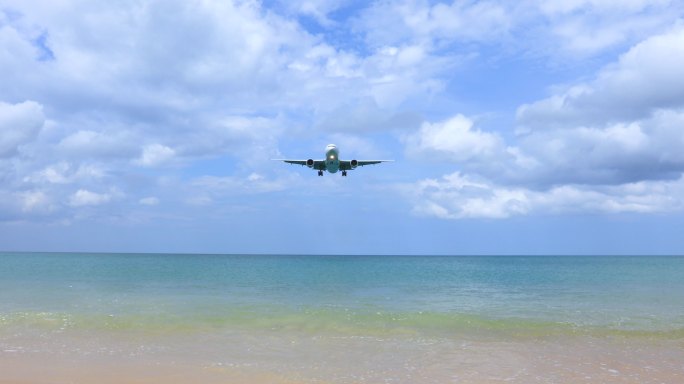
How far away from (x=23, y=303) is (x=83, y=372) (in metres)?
19.3

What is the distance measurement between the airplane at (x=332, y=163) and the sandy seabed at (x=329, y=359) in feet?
91.4

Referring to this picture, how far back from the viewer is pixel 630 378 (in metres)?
13.3

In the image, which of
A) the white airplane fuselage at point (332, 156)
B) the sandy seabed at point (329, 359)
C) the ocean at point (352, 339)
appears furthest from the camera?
the white airplane fuselage at point (332, 156)

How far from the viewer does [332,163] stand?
46.9m

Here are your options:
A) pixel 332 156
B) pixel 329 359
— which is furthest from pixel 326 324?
pixel 332 156

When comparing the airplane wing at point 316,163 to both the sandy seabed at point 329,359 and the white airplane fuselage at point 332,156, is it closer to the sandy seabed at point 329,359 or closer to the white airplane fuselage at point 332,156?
the white airplane fuselage at point 332,156

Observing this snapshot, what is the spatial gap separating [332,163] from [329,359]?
106 feet

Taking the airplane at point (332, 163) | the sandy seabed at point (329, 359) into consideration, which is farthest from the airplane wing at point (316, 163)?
the sandy seabed at point (329, 359)

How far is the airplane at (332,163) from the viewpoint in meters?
46.2

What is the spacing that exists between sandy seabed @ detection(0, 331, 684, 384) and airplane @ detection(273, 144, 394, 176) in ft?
91.4

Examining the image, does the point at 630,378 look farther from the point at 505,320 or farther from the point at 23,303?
the point at 23,303

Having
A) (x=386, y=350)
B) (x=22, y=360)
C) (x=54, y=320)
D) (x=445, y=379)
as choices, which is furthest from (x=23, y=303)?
(x=445, y=379)

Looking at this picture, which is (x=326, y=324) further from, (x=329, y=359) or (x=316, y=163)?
(x=316, y=163)

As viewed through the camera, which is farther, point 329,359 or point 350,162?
point 350,162
